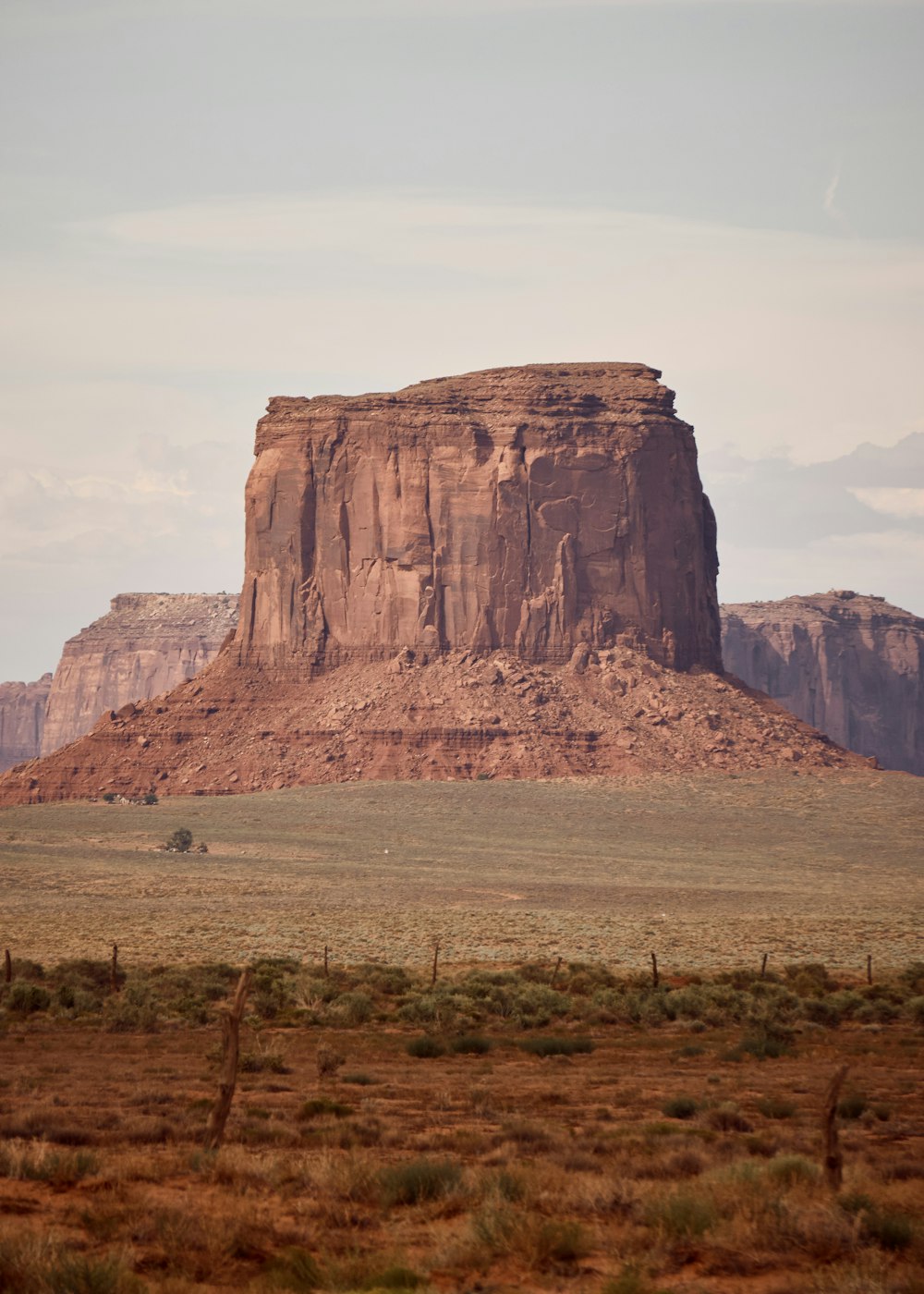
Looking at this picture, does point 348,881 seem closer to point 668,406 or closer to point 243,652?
point 243,652

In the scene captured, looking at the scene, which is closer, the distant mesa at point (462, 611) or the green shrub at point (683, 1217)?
the green shrub at point (683, 1217)

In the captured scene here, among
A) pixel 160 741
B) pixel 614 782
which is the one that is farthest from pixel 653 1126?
pixel 160 741

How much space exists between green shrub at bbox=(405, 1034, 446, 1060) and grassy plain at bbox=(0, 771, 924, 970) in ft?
46.1

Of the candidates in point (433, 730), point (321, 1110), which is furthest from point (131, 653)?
point (321, 1110)

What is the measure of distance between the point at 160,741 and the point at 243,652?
377 inches

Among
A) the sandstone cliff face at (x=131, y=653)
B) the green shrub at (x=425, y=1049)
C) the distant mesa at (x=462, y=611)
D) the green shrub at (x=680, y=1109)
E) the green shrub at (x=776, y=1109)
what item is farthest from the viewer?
the sandstone cliff face at (x=131, y=653)

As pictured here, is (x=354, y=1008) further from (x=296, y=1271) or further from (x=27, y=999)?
(x=296, y=1271)

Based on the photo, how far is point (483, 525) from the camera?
319 feet

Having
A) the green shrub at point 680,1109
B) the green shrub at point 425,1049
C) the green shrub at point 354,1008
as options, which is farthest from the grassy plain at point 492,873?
the green shrub at point 680,1109

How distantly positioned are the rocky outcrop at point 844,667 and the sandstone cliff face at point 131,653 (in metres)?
61.1

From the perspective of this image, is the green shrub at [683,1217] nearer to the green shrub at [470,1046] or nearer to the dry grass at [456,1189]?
the dry grass at [456,1189]

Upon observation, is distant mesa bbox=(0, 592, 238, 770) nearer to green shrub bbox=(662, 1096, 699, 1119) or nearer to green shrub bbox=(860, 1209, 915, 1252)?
green shrub bbox=(662, 1096, 699, 1119)

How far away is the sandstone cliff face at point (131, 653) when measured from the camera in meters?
180

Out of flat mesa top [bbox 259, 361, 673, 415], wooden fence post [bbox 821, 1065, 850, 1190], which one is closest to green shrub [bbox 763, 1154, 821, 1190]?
wooden fence post [bbox 821, 1065, 850, 1190]
